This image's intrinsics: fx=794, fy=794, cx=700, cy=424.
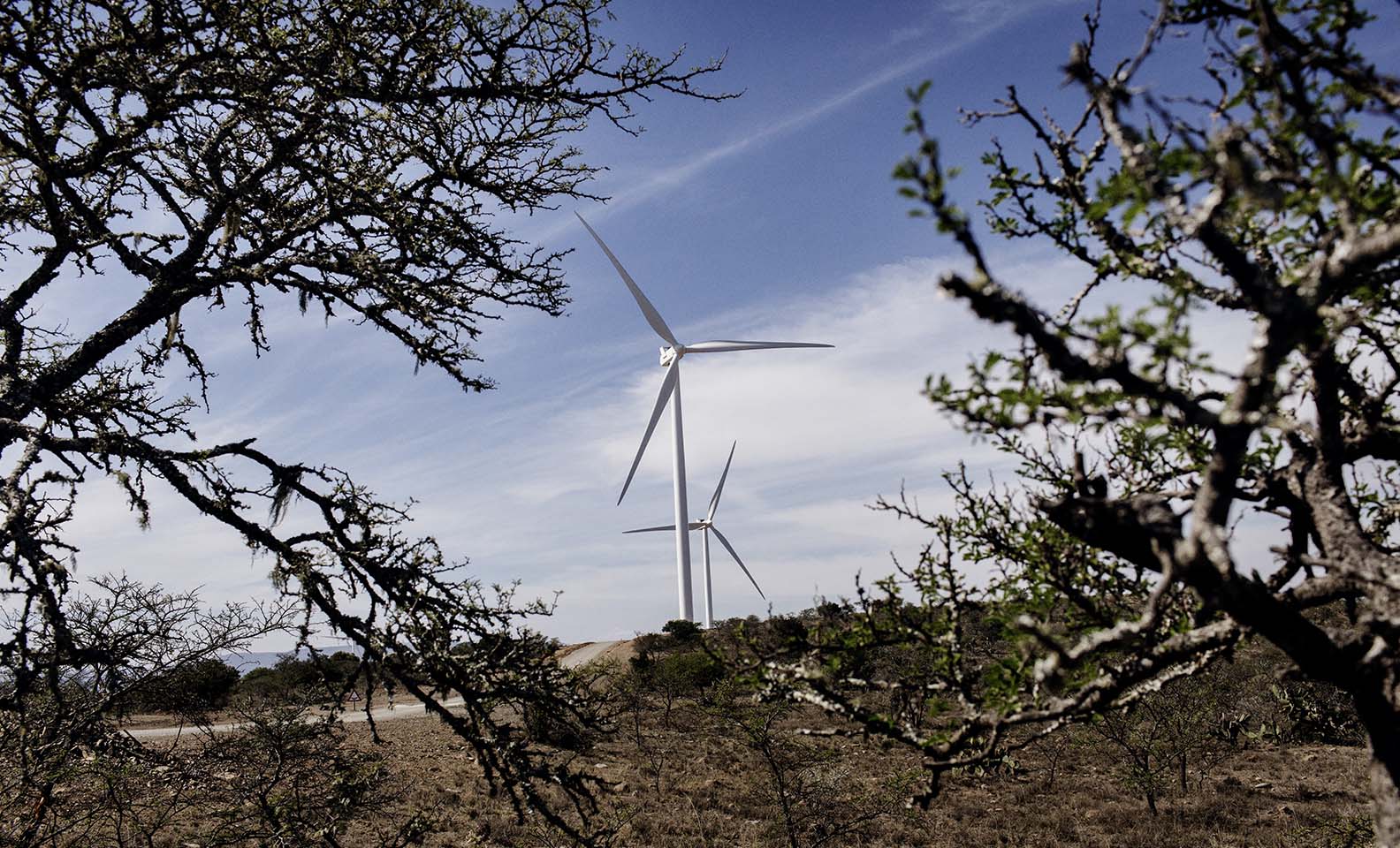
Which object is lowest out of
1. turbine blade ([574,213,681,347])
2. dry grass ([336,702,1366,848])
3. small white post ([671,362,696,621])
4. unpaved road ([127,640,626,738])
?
dry grass ([336,702,1366,848])

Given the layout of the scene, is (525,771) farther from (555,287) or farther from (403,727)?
(403,727)

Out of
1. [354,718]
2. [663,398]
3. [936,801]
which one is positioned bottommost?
[936,801]

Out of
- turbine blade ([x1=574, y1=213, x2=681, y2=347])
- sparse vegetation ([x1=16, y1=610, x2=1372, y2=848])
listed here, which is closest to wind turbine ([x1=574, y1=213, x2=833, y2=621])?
turbine blade ([x1=574, y1=213, x2=681, y2=347])

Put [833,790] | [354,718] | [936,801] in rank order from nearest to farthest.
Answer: [833,790], [936,801], [354,718]

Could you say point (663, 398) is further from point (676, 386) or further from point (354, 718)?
point (354, 718)

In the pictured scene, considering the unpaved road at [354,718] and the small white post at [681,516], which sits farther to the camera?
the small white post at [681,516]

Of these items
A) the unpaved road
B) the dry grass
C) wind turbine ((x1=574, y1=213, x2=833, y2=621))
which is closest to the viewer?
the dry grass

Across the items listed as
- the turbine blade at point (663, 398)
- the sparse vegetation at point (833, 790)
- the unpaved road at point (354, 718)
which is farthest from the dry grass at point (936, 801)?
the turbine blade at point (663, 398)

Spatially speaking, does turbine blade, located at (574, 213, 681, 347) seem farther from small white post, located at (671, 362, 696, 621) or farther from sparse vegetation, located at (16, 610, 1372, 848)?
sparse vegetation, located at (16, 610, 1372, 848)

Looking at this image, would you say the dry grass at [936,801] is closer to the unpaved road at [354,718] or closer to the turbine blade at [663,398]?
the unpaved road at [354,718]

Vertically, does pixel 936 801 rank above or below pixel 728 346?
below

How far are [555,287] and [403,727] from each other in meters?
30.5

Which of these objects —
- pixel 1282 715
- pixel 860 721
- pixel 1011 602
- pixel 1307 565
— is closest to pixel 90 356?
pixel 860 721

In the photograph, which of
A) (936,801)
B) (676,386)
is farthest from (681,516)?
(936,801)
